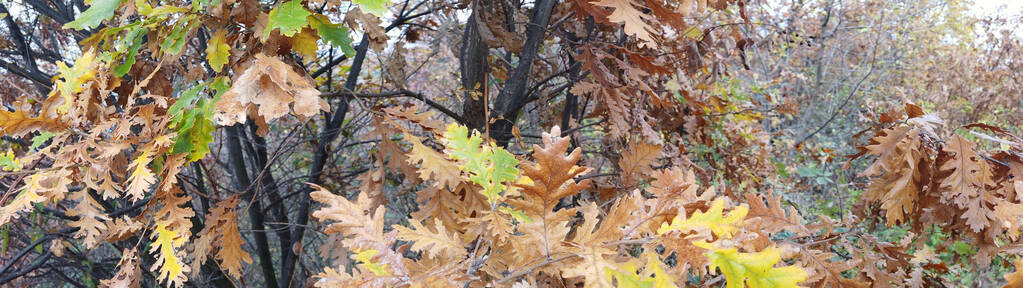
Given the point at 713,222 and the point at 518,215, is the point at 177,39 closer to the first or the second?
the point at 518,215

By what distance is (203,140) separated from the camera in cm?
117

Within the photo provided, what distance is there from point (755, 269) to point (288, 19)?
2.94ft

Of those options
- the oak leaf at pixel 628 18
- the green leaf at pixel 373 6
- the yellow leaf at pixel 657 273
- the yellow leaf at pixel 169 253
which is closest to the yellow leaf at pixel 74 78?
the yellow leaf at pixel 169 253

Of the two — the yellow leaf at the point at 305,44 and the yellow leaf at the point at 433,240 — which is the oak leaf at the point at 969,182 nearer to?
the yellow leaf at the point at 433,240

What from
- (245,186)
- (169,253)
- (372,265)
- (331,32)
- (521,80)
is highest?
(331,32)

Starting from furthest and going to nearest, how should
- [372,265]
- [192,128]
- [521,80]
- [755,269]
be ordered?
1. [521,80]
2. [192,128]
3. [372,265]
4. [755,269]

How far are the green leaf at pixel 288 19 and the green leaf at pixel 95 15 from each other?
0.38 meters

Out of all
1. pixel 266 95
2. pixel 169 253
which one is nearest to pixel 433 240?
pixel 266 95

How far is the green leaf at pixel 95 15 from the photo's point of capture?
1094mm

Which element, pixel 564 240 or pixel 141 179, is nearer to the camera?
pixel 564 240

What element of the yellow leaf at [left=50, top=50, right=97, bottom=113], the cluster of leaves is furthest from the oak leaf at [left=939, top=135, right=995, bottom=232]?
the yellow leaf at [left=50, top=50, right=97, bottom=113]

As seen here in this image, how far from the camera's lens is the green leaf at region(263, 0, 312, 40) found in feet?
3.24

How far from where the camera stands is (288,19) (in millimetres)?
1008

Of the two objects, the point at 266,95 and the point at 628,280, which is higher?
the point at 266,95
